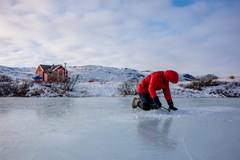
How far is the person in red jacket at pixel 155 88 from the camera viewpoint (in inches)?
192

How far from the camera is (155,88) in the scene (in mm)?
5055

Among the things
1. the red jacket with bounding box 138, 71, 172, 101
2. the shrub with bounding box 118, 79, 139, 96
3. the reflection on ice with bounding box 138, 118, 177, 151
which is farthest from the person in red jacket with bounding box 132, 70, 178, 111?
the shrub with bounding box 118, 79, 139, 96

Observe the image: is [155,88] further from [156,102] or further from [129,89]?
[129,89]

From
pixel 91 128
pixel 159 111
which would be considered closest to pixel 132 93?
pixel 159 111

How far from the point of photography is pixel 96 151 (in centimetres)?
223

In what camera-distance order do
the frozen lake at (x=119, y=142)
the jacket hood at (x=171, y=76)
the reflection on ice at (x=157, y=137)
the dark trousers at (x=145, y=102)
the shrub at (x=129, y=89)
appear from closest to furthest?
the frozen lake at (x=119, y=142) < the reflection on ice at (x=157, y=137) < the jacket hood at (x=171, y=76) < the dark trousers at (x=145, y=102) < the shrub at (x=129, y=89)

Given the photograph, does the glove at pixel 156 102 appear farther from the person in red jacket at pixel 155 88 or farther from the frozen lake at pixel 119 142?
the frozen lake at pixel 119 142

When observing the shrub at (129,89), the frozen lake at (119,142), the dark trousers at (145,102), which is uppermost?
the shrub at (129,89)

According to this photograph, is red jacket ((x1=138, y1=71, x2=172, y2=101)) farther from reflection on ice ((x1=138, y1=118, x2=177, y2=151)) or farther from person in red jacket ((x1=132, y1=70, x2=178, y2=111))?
reflection on ice ((x1=138, y1=118, x2=177, y2=151))

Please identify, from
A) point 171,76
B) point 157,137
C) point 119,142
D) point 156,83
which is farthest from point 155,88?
point 119,142

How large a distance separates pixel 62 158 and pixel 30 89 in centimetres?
1354

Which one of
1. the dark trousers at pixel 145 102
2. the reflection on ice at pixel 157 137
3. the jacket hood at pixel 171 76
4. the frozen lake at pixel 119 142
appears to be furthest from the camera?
the dark trousers at pixel 145 102

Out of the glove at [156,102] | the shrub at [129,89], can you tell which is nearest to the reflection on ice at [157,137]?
the glove at [156,102]

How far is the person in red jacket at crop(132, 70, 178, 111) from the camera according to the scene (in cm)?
488
